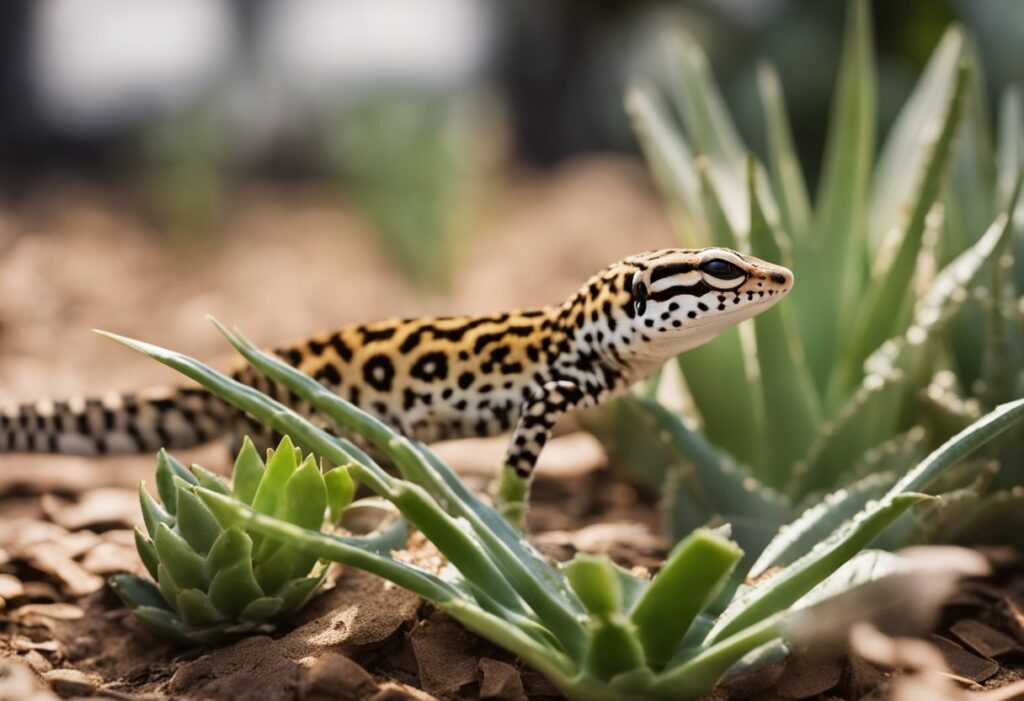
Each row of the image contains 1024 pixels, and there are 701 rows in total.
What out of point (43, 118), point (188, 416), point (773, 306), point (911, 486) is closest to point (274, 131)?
point (43, 118)

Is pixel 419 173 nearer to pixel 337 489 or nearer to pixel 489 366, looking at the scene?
pixel 489 366

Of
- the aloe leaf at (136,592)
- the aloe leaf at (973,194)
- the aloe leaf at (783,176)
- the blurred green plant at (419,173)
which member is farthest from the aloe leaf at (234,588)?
the blurred green plant at (419,173)

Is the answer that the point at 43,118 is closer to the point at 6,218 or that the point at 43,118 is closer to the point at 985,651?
the point at 6,218

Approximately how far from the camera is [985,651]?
236 centimetres

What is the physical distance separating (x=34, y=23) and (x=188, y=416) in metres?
8.53

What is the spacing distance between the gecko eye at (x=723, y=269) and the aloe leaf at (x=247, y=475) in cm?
116

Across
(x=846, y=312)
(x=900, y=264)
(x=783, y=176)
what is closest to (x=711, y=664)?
(x=900, y=264)

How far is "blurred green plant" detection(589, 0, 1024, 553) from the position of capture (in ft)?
9.14

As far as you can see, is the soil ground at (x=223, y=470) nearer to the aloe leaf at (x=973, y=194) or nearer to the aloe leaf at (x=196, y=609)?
the aloe leaf at (x=196, y=609)

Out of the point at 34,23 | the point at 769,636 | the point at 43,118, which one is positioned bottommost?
the point at 769,636

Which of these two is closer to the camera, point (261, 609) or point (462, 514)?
point (462, 514)

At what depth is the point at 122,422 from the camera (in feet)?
10.6

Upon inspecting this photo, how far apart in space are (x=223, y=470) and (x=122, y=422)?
54 centimetres

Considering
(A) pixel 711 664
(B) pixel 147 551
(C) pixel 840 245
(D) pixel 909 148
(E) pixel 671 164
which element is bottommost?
(A) pixel 711 664
